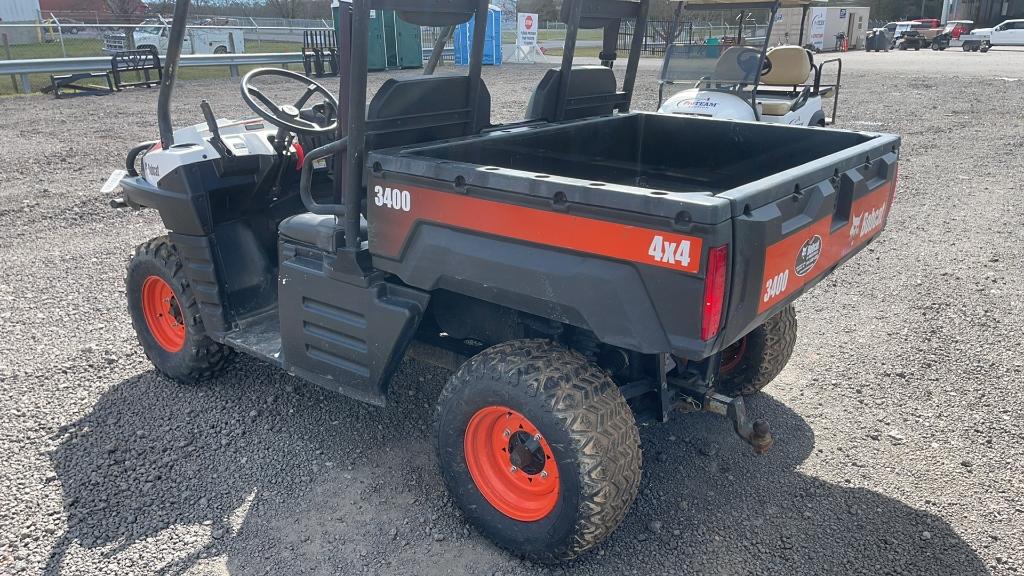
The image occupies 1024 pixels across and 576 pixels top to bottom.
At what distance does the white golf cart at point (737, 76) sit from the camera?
8258 mm

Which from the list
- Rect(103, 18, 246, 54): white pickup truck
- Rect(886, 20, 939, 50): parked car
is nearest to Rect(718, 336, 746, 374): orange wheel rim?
Rect(103, 18, 246, 54): white pickup truck

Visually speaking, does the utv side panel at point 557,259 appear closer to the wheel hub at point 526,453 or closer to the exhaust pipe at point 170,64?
the wheel hub at point 526,453

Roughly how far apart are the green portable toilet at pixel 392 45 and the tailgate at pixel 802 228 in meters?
17.4

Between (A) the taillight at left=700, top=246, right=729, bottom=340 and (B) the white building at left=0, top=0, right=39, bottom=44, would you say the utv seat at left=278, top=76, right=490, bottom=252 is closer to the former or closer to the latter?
(A) the taillight at left=700, top=246, right=729, bottom=340

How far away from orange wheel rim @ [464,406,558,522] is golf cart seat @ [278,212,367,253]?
875mm

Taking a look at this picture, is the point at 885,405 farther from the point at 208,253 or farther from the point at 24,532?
the point at 24,532

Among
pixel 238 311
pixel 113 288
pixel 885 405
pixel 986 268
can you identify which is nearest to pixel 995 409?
pixel 885 405

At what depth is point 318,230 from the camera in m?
3.08

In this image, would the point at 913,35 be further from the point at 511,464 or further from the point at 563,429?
the point at 563,429

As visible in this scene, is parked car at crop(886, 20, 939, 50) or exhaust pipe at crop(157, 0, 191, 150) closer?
exhaust pipe at crop(157, 0, 191, 150)

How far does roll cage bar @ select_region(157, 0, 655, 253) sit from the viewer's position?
2756mm

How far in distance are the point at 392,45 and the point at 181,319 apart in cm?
1762

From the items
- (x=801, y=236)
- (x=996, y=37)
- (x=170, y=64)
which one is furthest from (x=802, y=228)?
(x=996, y=37)

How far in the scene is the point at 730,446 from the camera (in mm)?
3523
